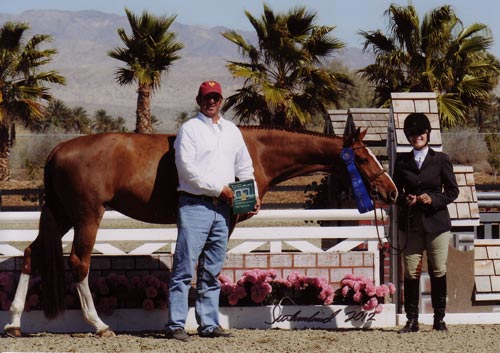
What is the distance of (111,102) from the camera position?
137 meters

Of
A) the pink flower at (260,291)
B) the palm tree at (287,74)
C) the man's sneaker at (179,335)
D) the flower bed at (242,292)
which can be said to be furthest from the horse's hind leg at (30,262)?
the palm tree at (287,74)

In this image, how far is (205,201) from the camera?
667 centimetres

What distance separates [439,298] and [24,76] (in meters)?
21.5

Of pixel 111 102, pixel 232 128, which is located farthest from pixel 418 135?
pixel 111 102

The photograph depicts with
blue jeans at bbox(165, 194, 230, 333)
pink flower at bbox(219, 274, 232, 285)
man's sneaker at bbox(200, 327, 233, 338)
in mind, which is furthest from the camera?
pink flower at bbox(219, 274, 232, 285)

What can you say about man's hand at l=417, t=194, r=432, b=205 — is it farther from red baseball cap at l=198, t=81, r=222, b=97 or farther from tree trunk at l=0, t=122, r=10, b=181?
tree trunk at l=0, t=122, r=10, b=181

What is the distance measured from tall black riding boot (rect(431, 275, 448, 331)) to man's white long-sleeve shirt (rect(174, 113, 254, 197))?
1805 mm

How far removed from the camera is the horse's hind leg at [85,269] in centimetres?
682

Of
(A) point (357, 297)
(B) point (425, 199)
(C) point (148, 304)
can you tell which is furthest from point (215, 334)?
(B) point (425, 199)

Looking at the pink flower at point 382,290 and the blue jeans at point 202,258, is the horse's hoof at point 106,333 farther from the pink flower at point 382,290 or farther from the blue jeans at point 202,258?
the pink flower at point 382,290

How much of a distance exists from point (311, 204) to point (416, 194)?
6.61 meters

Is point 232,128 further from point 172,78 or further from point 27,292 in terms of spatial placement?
point 172,78

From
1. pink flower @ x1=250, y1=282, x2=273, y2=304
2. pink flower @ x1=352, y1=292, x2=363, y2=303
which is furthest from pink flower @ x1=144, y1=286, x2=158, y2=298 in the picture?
pink flower @ x1=352, y1=292, x2=363, y2=303

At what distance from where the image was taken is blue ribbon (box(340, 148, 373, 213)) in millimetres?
7035
